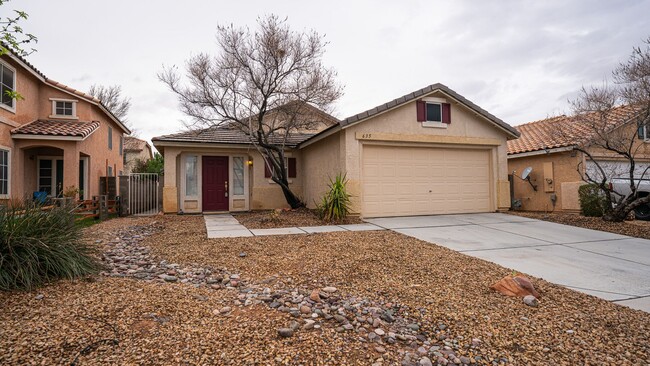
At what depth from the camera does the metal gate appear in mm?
12773

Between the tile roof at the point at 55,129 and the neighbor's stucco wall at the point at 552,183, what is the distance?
57.1ft

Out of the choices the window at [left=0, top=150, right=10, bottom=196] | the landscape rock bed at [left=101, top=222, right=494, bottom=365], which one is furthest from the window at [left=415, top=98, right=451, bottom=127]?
the window at [left=0, top=150, right=10, bottom=196]

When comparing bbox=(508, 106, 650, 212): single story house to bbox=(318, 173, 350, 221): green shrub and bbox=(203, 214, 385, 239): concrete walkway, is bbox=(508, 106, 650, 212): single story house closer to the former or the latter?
bbox=(318, 173, 350, 221): green shrub

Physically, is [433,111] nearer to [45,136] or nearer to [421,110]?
[421,110]

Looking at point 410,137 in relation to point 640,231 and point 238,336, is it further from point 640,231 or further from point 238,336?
point 238,336

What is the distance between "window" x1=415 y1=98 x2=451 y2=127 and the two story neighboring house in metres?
11.5

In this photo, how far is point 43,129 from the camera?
11.2m

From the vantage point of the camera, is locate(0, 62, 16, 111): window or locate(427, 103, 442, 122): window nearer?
locate(0, 62, 16, 111): window

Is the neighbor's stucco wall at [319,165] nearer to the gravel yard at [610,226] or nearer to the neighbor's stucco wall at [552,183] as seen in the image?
the gravel yard at [610,226]

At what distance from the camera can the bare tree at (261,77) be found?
10.1 metres

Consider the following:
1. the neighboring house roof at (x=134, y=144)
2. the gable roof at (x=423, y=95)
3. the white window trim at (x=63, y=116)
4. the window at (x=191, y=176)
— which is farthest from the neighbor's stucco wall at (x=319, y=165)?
the neighboring house roof at (x=134, y=144)

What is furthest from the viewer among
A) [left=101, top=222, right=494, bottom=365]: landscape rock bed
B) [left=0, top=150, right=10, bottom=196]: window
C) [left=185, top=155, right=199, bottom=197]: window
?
[left=185, top=155, right=199, bottom=197]: window

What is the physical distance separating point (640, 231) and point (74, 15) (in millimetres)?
14891

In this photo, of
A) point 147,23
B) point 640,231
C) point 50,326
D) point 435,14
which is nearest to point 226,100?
point 147,23
